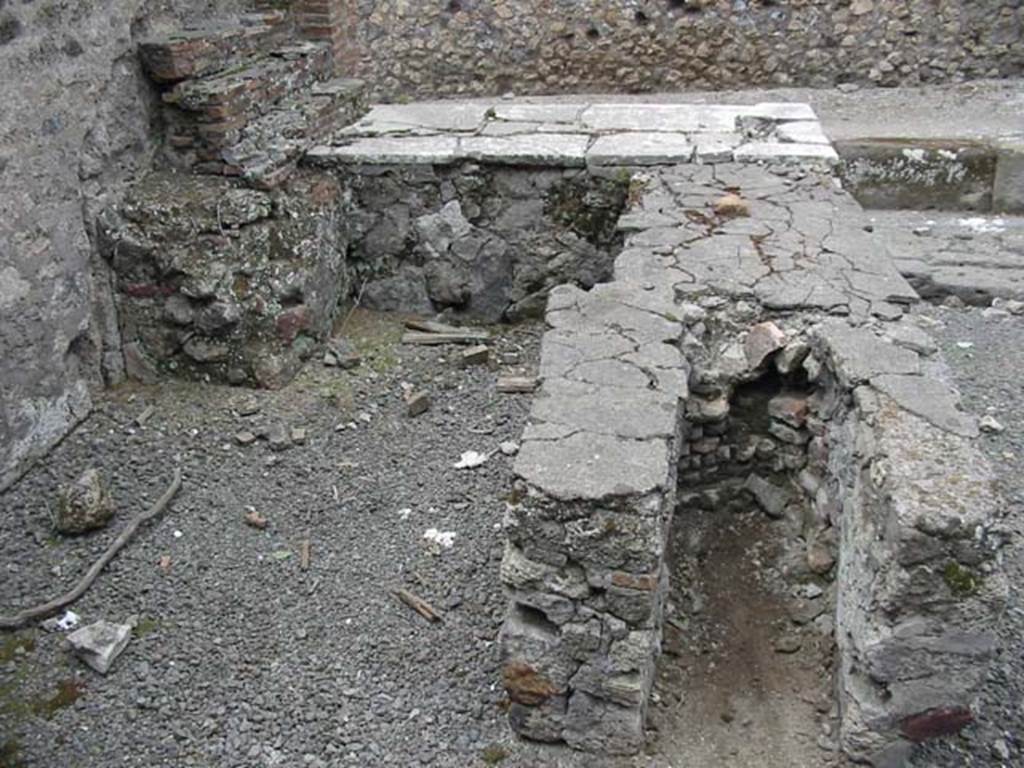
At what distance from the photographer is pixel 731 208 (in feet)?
12.9

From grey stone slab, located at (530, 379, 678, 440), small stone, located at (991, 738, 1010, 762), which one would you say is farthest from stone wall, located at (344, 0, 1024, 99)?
small stone, located at (991, 738, 1010, 762)

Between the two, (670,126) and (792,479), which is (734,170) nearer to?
(670,126)

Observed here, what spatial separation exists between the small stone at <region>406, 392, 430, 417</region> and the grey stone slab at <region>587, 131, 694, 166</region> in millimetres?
1335

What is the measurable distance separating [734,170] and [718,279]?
1.17 metres

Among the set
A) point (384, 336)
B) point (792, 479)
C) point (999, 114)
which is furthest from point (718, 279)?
point (999, 114)

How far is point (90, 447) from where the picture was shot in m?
3.64

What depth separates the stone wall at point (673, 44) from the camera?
21.7 feet

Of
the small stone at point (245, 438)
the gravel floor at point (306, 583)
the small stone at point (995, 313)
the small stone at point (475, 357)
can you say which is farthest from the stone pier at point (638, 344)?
the small stone at point (995, 313)

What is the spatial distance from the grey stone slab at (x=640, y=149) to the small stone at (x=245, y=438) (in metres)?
1.86

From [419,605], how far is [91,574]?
99 centimetres

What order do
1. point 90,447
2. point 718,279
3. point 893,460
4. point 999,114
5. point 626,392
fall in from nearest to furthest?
1. point 893,460
2. point 626,392
3. point 718,279
4. point 90,447
5. point 999,114

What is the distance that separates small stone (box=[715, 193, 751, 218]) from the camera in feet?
12.9

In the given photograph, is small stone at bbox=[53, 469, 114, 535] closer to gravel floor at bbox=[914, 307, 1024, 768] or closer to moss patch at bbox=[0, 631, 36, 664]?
→ moss patch at bbox=[0, 631, 36, 664]

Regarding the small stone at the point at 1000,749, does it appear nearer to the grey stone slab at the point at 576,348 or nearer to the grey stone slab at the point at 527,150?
the grey stone slab at the point at 576,348
